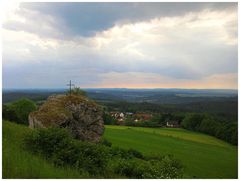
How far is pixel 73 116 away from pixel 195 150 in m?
17.4

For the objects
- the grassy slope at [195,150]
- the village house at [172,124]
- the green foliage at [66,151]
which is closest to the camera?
the green foliage at [66,151]

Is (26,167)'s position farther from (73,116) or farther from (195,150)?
(195,150)

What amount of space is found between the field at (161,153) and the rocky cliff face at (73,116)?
118 cm

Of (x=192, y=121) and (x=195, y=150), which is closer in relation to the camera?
(x=195, y=150)

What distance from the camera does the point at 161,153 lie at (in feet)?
72.5

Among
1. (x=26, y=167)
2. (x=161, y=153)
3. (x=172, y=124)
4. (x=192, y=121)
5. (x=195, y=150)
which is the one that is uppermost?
(x=26, y=167)

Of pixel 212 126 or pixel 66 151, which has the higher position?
pixel 66 151

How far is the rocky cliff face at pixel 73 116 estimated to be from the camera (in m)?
10.2

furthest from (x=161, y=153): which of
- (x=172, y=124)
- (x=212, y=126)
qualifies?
(x=172, y=124)

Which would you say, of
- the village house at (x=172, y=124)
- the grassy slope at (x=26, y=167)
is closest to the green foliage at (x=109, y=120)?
the village house at (x=172, y=124)

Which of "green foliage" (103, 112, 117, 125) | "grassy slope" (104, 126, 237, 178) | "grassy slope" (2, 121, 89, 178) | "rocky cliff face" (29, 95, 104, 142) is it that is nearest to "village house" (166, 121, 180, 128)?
"grassy slope" (104, 126, 237, 178)

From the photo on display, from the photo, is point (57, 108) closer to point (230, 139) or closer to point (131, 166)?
point (131, 166)

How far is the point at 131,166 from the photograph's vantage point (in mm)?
7988

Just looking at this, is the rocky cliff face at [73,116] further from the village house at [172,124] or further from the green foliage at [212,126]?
the village house at [172,124]
